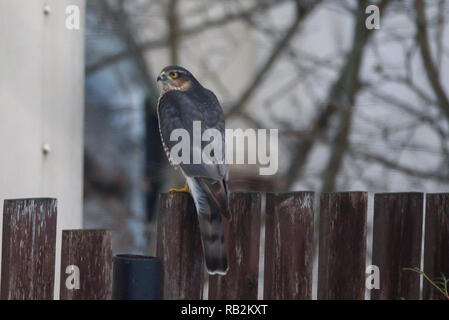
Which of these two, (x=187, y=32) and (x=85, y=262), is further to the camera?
(x=187, y=32)

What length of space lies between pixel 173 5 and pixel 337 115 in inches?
49.7

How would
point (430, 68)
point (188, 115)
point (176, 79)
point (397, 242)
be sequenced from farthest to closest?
point (430, 68), point (176, 79), point (188, 115), point (397, 242)

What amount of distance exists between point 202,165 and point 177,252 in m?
0.32

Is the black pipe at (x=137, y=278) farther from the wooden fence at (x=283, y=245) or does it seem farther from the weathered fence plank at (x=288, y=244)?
the weathered fence plank at (x=288, y=244)

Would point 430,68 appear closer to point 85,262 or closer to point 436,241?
point 436,241

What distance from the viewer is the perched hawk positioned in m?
1.83

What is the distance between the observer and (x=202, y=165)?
6.89 feet

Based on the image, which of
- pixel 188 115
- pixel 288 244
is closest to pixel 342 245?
pixel 288 244

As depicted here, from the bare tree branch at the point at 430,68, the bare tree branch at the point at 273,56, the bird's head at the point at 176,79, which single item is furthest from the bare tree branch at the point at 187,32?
the bird's head at the point at 176,79

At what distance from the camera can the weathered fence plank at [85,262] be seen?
1.77 m

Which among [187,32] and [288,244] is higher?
[187,32]

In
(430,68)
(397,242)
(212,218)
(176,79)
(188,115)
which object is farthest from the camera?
(430,68)

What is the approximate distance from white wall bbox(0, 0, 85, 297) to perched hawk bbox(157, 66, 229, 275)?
1.57 ft
